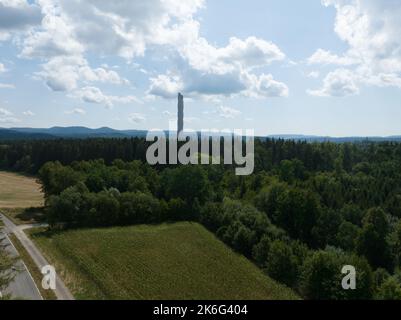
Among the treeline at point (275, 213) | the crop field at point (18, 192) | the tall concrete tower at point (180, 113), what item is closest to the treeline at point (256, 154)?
the crop field at point (18, 192)

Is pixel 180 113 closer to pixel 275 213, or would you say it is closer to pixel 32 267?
pixel 275 213

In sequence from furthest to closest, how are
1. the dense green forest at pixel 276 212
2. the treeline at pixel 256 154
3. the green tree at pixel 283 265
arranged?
the treeline at pixel 256 154
the green tree at pixel 283 265
the dense green forest at pixel 276 212

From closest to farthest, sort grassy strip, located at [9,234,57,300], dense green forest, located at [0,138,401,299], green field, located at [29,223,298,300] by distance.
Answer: grassy strip, located at [9,234,57,300] < green field, located at [29,223,298,300] < dense green forest, located at [0,138,401,299]

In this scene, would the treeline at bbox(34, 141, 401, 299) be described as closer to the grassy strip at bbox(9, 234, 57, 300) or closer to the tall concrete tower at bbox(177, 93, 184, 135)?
the grassy strip at bbox(9, 234, 57, 300)

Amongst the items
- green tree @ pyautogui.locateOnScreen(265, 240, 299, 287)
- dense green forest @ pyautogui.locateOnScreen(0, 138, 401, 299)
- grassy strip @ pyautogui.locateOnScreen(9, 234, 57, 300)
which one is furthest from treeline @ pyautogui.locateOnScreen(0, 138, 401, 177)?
green tree @ pyautogui.locateOnScreen(265, 240, 299, 287)

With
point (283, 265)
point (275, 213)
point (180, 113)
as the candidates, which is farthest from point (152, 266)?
point (180, 113)

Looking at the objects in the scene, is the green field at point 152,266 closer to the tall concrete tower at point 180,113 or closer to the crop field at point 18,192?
the crop field at point 18,192
